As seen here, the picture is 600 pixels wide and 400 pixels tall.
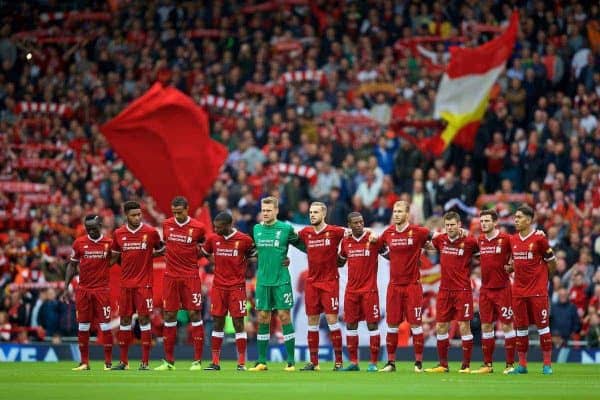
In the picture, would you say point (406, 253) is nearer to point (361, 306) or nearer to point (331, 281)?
point (361, 306)

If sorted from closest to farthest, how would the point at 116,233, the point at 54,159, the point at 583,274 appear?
1. the point at 116,233
2. the point at 583,274
3. the point at 54,159

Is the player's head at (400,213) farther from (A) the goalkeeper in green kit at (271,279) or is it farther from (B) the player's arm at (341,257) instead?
(A) the goalkeeper in green kit at (271,279)

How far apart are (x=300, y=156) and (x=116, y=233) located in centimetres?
1137

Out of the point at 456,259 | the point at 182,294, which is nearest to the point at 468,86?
the point at 456,259

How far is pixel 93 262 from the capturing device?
973 inches

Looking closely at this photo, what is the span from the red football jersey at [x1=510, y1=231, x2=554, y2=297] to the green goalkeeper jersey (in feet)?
12.5

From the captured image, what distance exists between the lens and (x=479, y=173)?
34.4 meters

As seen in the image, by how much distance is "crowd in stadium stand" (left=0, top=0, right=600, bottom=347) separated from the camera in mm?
32312

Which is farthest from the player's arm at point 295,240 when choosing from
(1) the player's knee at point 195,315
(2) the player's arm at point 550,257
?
(2) the player's arm at point 550,257

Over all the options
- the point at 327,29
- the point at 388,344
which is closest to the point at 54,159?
the point at 327,29

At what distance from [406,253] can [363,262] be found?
30.7 inches

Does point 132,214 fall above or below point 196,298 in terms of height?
above

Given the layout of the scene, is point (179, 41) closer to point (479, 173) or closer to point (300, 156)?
point (300, 156)

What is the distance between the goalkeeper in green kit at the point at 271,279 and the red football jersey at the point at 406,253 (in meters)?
1.74
